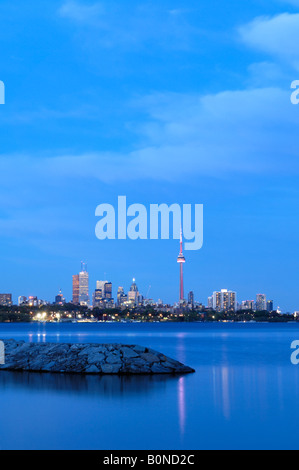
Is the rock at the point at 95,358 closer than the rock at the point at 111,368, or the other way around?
the rock at the point at 111,368

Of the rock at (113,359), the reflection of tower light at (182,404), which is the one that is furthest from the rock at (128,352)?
the reflection of tower light at (182,404)

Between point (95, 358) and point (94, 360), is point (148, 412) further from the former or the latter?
point (95, 358)

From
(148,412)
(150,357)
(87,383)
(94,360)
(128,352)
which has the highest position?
(128,352)

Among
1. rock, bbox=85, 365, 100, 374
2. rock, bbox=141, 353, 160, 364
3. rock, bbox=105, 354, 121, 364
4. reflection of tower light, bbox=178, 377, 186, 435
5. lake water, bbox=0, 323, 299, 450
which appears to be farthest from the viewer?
rock, bbox=141, 353, 160, 364

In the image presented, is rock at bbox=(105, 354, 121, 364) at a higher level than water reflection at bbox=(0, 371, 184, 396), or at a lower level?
higher

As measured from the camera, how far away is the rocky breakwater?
30.1 m

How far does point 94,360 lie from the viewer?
30828 mm

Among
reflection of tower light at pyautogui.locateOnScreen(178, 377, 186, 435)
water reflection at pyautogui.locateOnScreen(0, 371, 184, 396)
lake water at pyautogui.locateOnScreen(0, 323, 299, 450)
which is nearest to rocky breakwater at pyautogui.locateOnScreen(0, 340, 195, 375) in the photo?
water reflection at pyautogui.locateOnScreen(0, 371, 184, 396)

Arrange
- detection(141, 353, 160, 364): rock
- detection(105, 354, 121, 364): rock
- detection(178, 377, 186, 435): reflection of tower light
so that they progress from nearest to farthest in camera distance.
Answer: detection(178, 377, 186, 435): reflection of tower light, detection(105, 354, 121, 364): rock, detection(141, 353, 160, 364): rock

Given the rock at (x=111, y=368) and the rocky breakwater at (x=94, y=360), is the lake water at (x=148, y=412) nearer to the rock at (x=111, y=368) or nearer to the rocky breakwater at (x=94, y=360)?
the rock at (x=111, y=368)

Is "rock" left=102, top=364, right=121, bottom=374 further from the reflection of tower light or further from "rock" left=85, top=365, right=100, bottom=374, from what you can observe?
the reflection of tower light

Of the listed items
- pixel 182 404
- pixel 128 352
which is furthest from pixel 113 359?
pixel 182 404

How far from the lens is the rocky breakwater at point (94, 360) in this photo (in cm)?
3014
